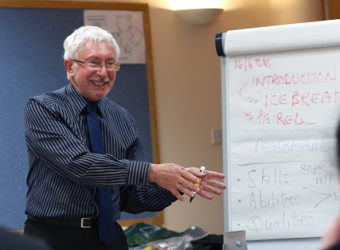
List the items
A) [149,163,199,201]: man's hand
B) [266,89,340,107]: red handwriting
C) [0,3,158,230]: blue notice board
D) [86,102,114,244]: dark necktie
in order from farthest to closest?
1. [0,3,158,230]: blue notice board
2. [266,89,340,107]: red handwriting
3. [86,102,114,244]: dark necktie
4. [149,163,199,201]: man's hand

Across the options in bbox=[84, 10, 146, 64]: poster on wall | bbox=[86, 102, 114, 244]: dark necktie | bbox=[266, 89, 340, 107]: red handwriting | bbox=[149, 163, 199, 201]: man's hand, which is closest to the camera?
bbox=[149, 163, 199, 201]: man's hand

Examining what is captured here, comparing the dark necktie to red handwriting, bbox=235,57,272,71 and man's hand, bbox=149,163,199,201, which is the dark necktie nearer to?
man's hand, bbox=149,163,199,201

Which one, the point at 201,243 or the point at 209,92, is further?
the point at 209,92

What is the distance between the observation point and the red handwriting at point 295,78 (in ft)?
7.80

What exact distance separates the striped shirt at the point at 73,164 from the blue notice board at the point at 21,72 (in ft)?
4.70

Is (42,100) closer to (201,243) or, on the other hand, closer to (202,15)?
(201,243)

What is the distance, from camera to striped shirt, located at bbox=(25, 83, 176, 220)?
74.9 inches

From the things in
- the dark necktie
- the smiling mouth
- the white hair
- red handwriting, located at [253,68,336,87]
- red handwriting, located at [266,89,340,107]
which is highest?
the white hair

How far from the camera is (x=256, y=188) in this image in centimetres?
237

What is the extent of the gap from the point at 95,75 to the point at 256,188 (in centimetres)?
86

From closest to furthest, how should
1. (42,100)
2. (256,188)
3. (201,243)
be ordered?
(42,100)
(256,188)
(201,243)

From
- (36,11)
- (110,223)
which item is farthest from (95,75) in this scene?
(36,11)

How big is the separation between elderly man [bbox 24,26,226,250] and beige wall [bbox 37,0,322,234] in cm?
161

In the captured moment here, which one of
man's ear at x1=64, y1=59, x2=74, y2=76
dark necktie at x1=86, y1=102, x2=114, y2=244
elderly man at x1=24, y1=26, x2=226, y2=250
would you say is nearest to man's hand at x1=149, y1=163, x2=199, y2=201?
elderly man at x1=24, y1=26, x2=226, y2=250
